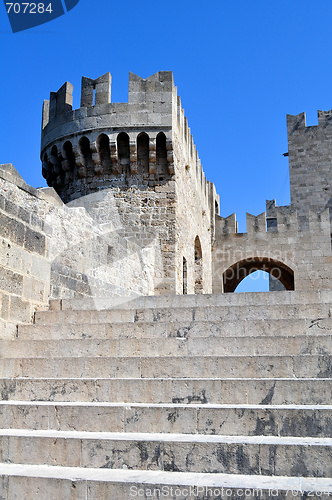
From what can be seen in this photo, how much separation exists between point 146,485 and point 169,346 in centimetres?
179

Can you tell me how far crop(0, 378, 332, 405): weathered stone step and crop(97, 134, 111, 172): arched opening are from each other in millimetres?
8518

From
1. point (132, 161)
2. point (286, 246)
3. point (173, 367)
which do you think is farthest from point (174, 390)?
point (286, 246)

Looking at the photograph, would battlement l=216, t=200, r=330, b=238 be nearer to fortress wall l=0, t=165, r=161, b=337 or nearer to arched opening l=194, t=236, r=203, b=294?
arched opening l=194, t=236, r=203, b=294

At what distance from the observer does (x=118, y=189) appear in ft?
40.7

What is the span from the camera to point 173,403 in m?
4.09

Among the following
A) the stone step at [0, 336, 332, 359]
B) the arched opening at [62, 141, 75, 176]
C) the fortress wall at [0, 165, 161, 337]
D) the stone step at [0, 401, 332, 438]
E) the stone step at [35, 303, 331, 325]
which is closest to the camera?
the stone step at [0, 401, 332, 438]

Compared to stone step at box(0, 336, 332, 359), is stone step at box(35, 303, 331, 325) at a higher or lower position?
higher

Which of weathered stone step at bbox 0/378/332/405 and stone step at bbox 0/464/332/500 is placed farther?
weathered stone step at bbox 0/378/332/405

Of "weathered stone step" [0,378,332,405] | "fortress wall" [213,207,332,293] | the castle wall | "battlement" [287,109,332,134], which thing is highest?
"battlement" [287,109,332,134]

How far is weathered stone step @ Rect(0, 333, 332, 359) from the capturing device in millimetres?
4480

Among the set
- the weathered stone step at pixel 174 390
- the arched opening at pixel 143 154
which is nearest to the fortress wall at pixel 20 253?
the weathered stone step at pixel 174 390

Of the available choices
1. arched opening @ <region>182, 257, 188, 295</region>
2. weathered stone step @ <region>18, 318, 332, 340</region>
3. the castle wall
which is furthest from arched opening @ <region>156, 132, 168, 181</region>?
the castle wall

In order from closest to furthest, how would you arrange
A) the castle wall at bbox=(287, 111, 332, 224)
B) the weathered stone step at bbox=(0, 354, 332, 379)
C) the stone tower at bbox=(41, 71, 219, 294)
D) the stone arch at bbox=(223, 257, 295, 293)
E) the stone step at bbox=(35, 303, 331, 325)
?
the weathered stone step at bbox=(0, 354, 332, 379) < the stone step at bbox=(35, 303, 331, 325) < the stone tower at bbox=(41, 71, 219, 294) < the stone arch at bbox=(223, 257, 295, 293) < the castle wall at bbox=(287, 111, 332, 224)

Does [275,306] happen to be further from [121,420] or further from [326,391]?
[121,420]
